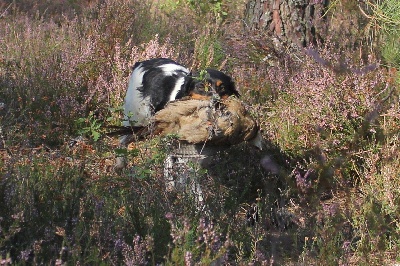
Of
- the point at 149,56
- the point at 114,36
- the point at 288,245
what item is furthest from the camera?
the point at 114,36

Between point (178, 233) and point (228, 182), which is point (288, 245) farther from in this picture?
point (178, 233)

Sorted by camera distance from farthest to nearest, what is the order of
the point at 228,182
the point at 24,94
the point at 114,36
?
the point at 114,36 < the point at 24,94 < the point at 228,182

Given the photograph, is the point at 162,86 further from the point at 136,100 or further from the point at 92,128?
the point at 92,128

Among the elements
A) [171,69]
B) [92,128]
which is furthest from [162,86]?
[92,128]

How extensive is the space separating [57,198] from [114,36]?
3.65 m

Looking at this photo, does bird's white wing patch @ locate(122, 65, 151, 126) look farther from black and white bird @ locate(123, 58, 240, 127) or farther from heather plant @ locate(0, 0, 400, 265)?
heather plant @ locate(0, 0, 400, 265)

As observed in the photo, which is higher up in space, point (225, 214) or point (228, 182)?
point (225, 214)

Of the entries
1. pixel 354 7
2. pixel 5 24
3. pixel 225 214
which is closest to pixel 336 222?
pixel 225 214

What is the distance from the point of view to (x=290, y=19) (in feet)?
21.5

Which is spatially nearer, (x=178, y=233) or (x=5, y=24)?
(x=178, y=233)

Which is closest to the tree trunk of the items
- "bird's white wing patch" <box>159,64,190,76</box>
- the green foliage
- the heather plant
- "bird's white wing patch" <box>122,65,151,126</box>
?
the heather plant

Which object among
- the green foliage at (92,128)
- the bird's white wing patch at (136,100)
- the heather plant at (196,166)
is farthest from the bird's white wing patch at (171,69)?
the green foliage at (92,128)

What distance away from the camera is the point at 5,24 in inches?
296

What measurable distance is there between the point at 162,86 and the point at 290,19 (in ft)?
6.91
